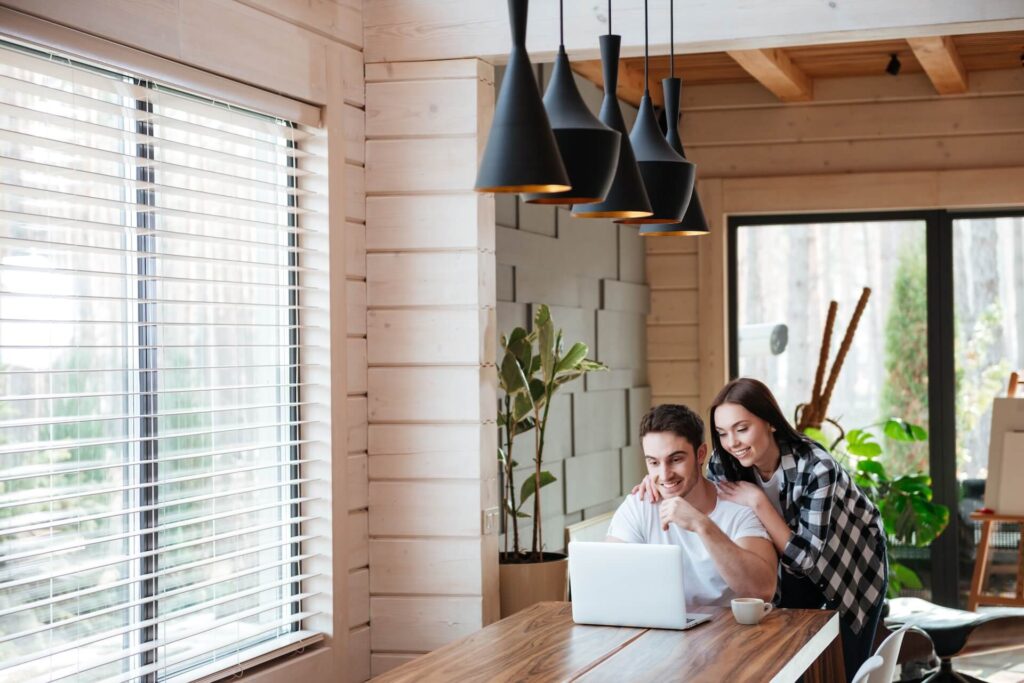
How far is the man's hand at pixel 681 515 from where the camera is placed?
3383 millimetres

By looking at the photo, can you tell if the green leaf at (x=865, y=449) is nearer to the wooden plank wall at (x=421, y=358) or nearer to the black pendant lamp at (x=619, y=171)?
the wooden plank wall at (x=421, y=358)

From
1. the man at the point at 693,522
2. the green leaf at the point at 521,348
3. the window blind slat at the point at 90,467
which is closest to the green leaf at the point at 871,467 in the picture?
the green leaf at the point at 521,348

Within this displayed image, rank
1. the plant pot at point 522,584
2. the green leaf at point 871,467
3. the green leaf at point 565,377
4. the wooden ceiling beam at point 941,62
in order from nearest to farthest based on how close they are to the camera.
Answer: the plant pot at point 522,584, the green leaf at point 565,377, the wooden ceiling beam at point 941,62, the green leaf at point 871,467

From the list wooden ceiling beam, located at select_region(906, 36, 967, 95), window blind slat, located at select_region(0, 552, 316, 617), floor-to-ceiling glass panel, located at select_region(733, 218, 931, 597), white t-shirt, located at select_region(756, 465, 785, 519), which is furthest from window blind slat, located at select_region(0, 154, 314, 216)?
floor-to-ceiling glass panel, located at select_region(733, 218, 931, 597)

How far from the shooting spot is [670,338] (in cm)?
682

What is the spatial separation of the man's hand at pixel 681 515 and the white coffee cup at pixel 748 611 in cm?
28

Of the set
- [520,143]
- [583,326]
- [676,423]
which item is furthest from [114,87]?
[583,326]

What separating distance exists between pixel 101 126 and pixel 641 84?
397cm

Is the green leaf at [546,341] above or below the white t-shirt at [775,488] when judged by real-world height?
above

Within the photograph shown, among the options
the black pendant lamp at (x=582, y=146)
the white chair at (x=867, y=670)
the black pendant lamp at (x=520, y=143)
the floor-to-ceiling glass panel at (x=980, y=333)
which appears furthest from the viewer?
the floor-to-ceiling glass panel at (x=980, y=333)

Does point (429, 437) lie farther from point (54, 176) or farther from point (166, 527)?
point (54, 176)

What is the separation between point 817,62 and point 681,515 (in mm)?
3486

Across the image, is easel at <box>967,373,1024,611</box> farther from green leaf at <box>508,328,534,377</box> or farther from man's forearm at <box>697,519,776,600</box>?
man's forearm at <box>697,519,776,600</box>

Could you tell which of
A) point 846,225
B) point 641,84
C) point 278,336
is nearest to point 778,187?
point 846,225
